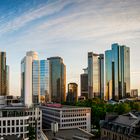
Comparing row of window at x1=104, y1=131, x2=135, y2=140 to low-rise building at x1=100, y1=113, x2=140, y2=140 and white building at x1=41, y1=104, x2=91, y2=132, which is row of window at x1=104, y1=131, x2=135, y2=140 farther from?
white building at x1=41, y1=104, x2=91, y2=132

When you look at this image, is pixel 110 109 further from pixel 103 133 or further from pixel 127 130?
pixel 127 130

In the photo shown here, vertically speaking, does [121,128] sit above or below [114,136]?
above

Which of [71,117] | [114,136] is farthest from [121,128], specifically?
[71,117]

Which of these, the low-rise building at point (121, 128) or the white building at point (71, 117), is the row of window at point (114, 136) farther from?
the white building at point (71, 117)

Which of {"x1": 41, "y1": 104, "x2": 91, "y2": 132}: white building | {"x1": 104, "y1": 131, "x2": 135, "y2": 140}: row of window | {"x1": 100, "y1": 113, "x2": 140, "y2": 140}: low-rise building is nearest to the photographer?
Result: {"x1": 100, "y1": 113, "x2": 140, "y2": 140}: low-rise building

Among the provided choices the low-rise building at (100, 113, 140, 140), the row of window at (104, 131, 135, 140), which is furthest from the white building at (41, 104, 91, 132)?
the row of window at (104, 131, 135, 140)

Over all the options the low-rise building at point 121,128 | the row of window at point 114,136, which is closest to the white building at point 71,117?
the low-rise building at point 121,128

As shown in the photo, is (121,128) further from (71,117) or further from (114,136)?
(71,117)

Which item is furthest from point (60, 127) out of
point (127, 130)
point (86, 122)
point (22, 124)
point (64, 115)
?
point (127, 130)
